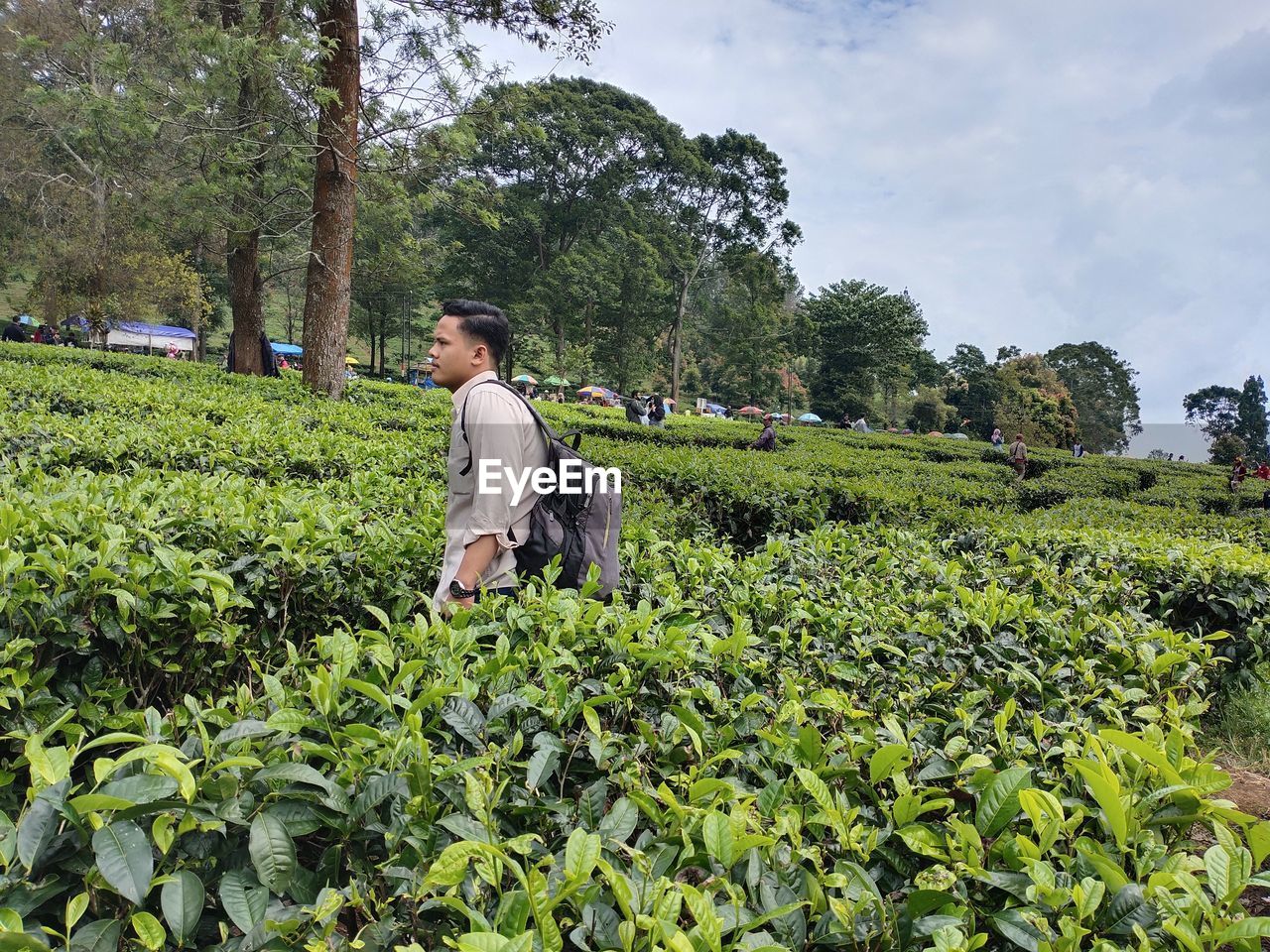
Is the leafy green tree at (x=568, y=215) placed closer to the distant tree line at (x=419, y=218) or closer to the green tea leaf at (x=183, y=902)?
the distant tree line at (x=419, y=218)

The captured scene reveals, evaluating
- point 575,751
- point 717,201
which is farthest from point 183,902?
point 717,201

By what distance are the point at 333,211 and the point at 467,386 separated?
27.0 ft

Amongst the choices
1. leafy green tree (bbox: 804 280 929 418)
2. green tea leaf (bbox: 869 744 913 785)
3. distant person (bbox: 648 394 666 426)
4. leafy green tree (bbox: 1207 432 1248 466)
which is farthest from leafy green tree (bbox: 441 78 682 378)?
leafy green tree (bbox: 1207 432 1248 466)

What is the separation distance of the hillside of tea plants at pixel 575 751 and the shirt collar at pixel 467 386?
582mm

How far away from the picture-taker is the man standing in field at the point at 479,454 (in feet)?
7.73

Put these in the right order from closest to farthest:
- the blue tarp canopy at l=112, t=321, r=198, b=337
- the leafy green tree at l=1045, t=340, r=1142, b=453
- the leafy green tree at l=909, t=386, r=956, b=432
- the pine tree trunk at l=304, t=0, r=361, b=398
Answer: the pine tree trunk at l=304, t=0, r=361, b=398, the blue tarp canopy at l=112, t=321, r=198, b=337, the leafy green tree at l=909, t=386, r=956, b=432, the leafy green tree at l=1045, t=340, r=1142, b=453

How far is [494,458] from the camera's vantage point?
2.38 metres

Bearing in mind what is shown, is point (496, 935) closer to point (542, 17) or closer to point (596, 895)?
point (596, 895)

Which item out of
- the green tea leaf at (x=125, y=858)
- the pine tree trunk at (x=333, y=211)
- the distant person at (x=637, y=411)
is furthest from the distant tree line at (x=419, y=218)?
the green tea leaf at (x=125, y=858)

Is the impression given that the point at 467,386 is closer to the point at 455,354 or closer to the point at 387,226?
the point at 455,354

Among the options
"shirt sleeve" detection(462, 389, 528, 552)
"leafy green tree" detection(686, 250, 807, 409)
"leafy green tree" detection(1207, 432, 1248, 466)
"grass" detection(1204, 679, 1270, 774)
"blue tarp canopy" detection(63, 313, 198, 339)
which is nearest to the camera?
"shirt sleeve" detection(462, 389, 528, 552)

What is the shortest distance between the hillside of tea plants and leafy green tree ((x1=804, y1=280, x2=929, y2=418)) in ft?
140

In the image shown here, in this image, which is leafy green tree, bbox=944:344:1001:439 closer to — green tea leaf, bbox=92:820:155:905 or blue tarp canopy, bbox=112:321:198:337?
blue tarp canopy, bbox=112:321:198:337

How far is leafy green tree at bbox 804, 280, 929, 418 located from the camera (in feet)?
141
